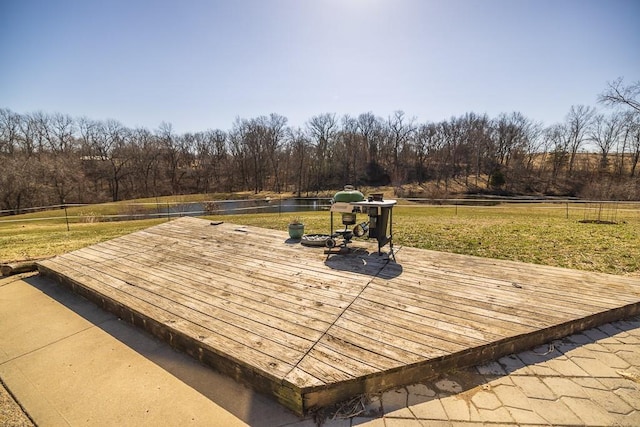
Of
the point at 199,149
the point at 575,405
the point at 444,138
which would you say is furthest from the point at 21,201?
the point at 444,138

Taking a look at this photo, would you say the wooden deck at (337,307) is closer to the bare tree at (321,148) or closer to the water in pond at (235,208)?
the water in pond at (235,208)

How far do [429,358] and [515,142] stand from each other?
162 feet

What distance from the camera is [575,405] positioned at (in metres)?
1.96

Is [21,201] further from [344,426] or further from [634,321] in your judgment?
[634,321]

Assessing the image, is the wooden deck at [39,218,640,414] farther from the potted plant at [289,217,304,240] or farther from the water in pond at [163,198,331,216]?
the water in pond at [163,198,331,216]

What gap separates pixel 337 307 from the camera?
2.99m

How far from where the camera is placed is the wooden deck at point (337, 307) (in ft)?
7.14

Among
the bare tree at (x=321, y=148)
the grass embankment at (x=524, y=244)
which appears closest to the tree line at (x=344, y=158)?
the bare tree at (x=321, y=148)

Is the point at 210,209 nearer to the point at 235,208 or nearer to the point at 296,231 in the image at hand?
the point at 235,208

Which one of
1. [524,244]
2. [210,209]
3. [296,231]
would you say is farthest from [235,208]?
[524,244]

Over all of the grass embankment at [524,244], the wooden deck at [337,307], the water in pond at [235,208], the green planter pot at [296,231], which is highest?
the green planter pot at [296,231]

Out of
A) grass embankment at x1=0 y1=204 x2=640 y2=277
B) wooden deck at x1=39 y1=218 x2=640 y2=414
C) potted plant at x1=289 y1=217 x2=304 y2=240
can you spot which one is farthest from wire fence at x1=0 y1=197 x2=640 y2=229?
wooden deck at x1=39 y1=218 x2=640 y2=414

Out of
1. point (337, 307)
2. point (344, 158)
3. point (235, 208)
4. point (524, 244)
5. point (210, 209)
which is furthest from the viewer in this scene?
point (344, 158)

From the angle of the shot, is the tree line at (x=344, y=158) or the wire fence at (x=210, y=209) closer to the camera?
the wire fence at (x=210, y=209)
